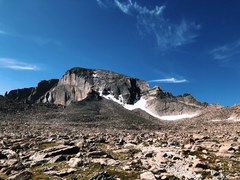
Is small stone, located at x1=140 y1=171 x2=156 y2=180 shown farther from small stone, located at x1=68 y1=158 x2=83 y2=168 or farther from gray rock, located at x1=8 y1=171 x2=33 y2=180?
gray rock, located at x1=8 y1=171 x2=33 y2=180

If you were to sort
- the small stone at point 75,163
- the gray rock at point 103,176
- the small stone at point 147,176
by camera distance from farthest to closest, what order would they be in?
the small stone at point 75,163, the gray rock at point 103,176, the small stone at point 147,176

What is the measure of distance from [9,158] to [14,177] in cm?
1071

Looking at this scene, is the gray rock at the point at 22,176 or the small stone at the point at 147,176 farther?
the gray rock at the point at 22,176

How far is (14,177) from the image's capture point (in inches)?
870

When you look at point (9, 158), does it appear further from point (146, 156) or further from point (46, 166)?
point (146, 156)

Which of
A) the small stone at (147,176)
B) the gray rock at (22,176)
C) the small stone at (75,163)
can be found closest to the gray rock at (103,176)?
the small stone at (147,176)

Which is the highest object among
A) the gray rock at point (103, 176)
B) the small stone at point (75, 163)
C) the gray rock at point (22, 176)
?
the small stone at point (75, 163)

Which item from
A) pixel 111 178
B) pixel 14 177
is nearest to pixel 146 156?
pixel 111 178

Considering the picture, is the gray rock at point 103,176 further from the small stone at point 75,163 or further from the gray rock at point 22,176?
the gray rock at point 22,176

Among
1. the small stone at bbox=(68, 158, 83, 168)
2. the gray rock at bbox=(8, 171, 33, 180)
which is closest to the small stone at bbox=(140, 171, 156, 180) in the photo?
the small stone at bbox=(68, 158, 83, 168)

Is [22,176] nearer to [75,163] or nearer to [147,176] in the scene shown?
[75,163]

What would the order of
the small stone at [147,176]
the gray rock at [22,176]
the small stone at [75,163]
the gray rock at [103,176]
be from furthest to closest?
the small stone at [75,163] < the gray rock at [22,176] < the gray rock at [103,176] < the small stone at [147,176]

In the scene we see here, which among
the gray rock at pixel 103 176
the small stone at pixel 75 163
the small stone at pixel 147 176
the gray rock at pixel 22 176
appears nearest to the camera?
the small stone at pixel 147 176

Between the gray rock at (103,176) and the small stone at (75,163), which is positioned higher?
the small stone at (75,163)
